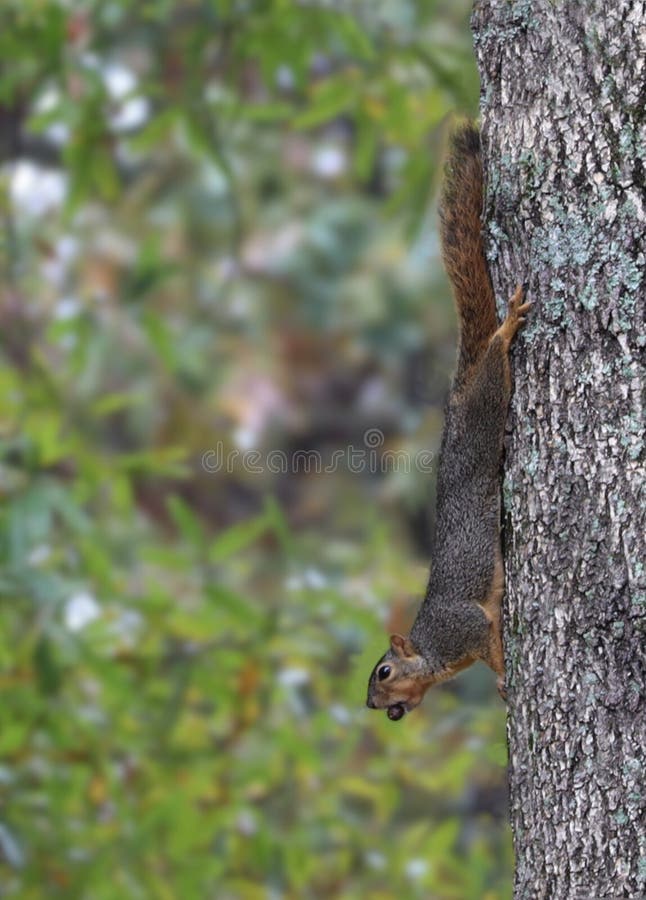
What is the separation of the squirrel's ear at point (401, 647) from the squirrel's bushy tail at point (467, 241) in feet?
1.64

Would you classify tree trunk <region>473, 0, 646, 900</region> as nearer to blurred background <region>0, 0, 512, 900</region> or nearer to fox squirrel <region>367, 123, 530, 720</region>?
fox squirrel <region>367, 123, 530, 720</region>

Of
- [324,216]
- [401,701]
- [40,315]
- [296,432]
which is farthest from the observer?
[296,432]

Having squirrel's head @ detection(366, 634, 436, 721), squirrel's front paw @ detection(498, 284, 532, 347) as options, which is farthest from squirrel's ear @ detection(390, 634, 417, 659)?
squirrel's front paw @ detection(498, 284, 532, 347)

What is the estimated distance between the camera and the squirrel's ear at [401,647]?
1.92 metres

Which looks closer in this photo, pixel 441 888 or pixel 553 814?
pixel 553 814

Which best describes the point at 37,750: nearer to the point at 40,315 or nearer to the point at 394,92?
the point at 40,315

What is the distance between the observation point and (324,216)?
5.25 metres

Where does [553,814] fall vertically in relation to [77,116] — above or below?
below

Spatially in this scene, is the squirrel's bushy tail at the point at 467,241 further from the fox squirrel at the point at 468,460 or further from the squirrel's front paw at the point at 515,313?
the squirrel's front paw at the point at 515,313

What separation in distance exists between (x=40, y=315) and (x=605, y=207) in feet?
9.36

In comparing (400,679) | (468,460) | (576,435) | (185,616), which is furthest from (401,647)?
(185,616)

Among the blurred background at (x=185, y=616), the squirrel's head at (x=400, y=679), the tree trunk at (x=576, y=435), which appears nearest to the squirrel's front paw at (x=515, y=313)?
the tree trunk at (x=576, y=435)

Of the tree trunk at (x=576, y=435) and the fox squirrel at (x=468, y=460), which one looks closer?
the tree trunk at (x=576, y=435)

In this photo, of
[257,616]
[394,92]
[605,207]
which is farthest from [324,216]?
[605,207]
